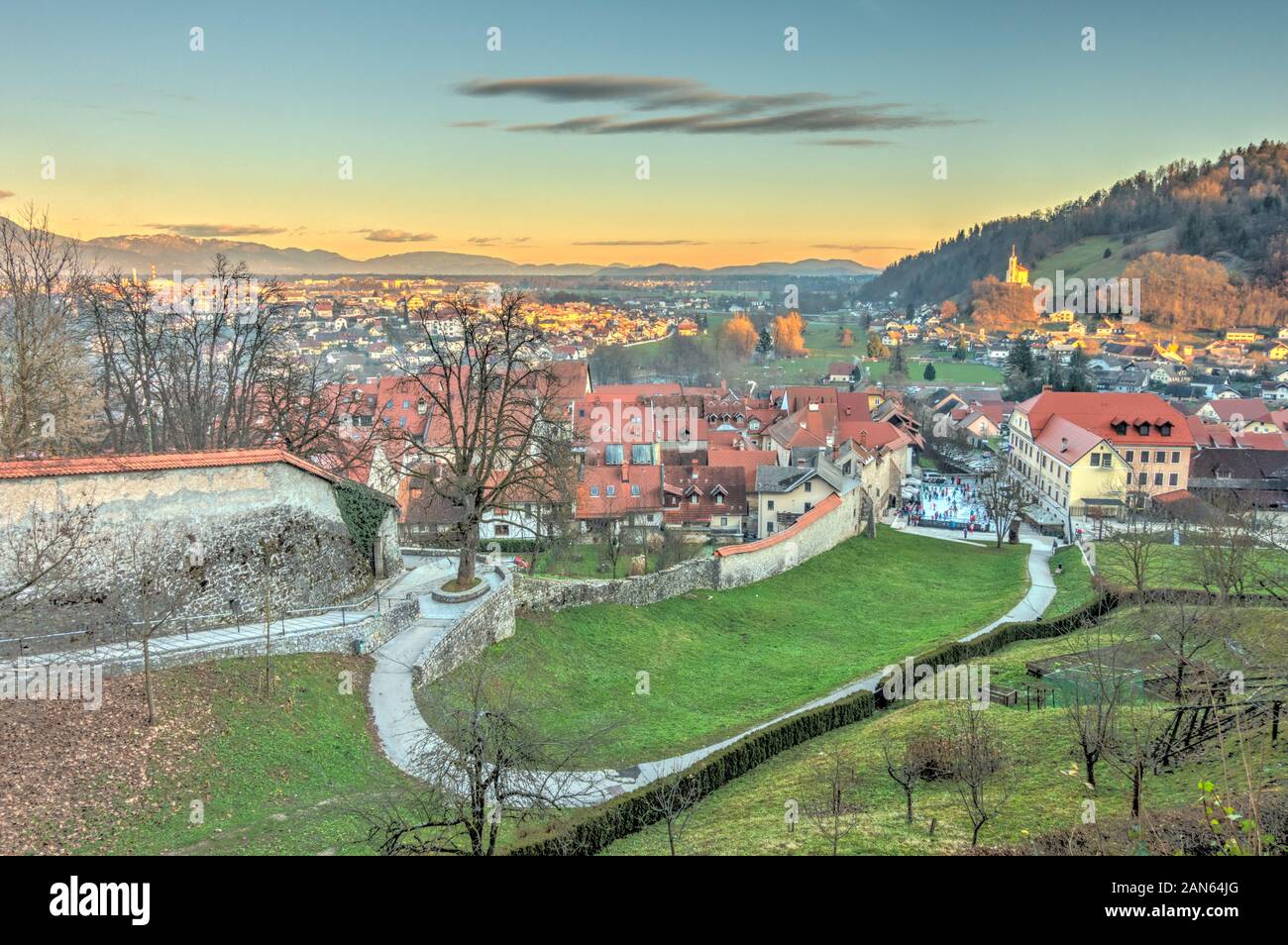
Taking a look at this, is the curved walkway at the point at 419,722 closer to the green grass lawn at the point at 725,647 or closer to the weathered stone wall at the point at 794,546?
the green grass lawn at the point at 725,647

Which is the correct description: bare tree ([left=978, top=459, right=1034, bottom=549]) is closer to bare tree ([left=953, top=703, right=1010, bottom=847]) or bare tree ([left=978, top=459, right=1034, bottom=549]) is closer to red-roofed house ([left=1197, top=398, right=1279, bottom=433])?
red-roofed house ([left=1197, top=398, right=1279, bottom=433])

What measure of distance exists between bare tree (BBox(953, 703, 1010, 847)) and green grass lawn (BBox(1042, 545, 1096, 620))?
57.9ft

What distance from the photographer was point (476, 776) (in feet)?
33.7

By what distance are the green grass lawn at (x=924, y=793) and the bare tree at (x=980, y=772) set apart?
0.64 feet

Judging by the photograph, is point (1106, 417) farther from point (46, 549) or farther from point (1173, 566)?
point (46, 549)

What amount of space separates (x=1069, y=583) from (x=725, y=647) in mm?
21280

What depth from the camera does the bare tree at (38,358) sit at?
80.4 feet

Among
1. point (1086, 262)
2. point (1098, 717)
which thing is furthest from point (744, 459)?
point (1086, 262)

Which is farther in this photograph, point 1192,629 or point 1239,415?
point 1239,415

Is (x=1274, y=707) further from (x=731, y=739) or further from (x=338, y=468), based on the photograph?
(x=338, y=468)

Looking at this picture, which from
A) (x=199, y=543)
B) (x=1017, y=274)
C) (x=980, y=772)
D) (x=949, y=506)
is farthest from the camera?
(x=1017, y=274)

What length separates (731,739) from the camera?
811 inches

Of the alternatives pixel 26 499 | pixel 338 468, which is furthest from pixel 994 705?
pixel 338 468
